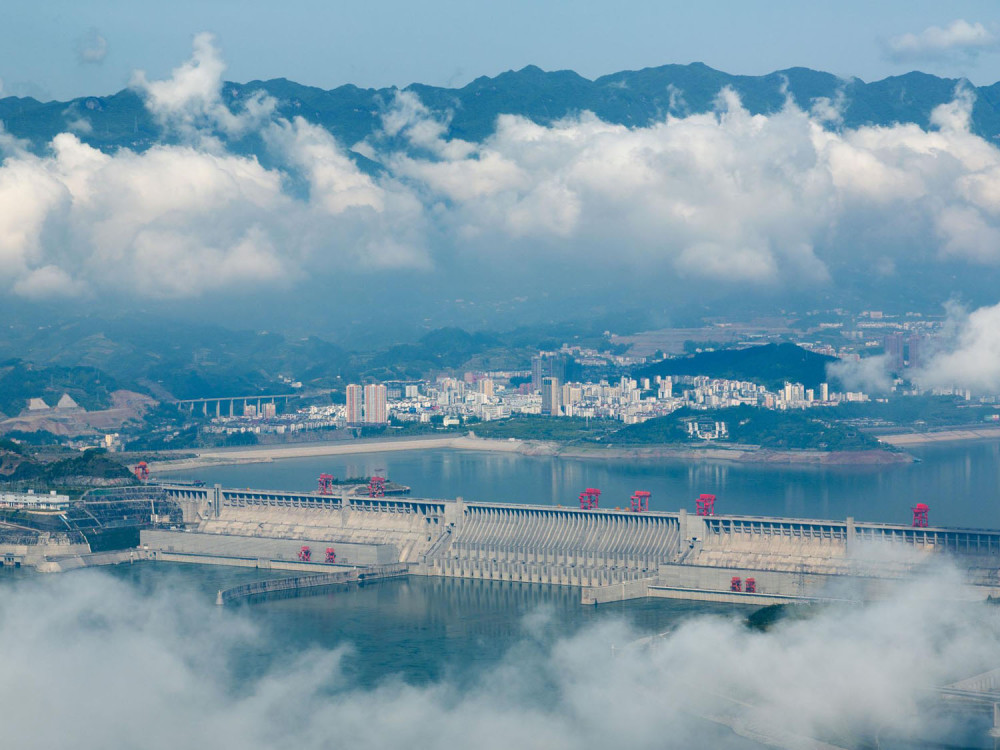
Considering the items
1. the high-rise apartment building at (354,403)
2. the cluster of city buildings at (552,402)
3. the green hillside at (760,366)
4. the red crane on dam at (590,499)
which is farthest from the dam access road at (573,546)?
the green hillside at (760,366)

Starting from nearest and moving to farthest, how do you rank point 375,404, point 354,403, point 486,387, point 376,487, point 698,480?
point 376,487
point 698,480
point 375,404
point 354,403
point 486,387

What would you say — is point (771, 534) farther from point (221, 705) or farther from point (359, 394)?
point (359, 394)

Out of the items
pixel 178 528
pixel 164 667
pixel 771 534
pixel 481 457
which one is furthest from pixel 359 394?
pixel 164 667

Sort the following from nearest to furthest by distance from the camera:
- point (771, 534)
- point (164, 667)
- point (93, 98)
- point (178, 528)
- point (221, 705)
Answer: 1. point (221, 705)
2. point (164, 667)
3. point (771, 534)
4. point (178, 528)
5. point (93, 98)

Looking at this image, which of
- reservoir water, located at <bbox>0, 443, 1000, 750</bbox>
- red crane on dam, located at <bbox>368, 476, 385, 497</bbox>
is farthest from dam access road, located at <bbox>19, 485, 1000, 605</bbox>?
red crane on dam, located at <bbox>368, 476, 385, 497</bbox>

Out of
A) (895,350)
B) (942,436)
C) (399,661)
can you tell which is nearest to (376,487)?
(399,661)

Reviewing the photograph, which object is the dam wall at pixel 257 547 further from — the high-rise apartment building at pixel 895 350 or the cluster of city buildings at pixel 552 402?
the high-rise apartment building at pixel 895 350

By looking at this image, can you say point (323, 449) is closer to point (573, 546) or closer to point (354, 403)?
point (354, 403)
